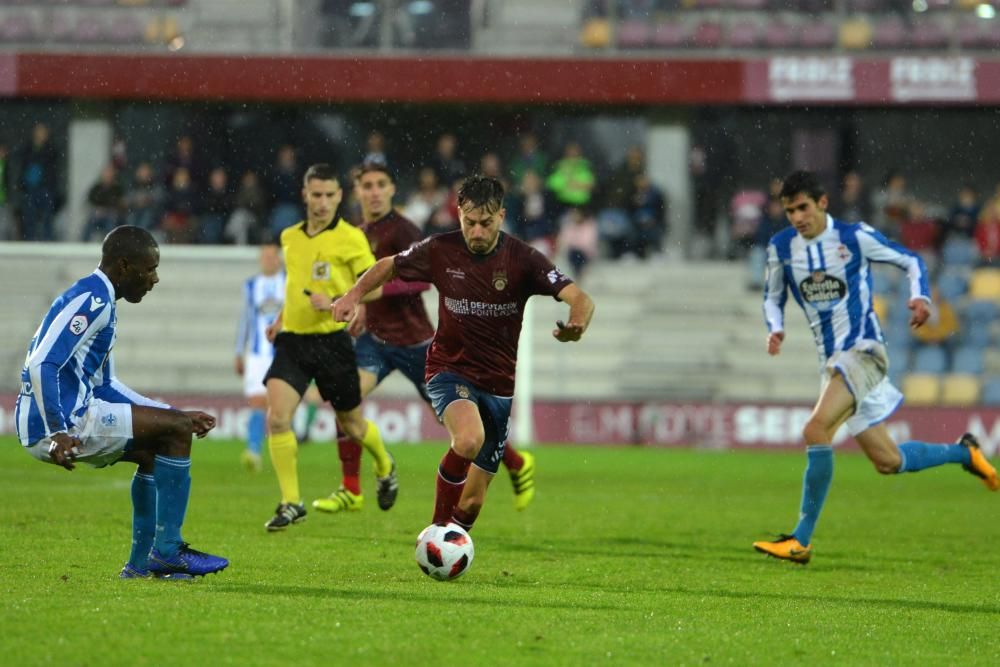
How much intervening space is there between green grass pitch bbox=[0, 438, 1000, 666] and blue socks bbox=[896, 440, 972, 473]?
1.80 ft

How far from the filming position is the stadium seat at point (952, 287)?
2180cm

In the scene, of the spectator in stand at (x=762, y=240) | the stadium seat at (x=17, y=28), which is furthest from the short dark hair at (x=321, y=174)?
the stadium seat at (x=17, y=28)

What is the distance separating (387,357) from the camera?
1159cm

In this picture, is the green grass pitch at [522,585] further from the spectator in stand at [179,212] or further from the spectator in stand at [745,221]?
the spectator in stand at [745,221]

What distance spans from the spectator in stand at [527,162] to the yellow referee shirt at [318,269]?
13055mm

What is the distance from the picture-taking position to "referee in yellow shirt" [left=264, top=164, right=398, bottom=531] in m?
10.2

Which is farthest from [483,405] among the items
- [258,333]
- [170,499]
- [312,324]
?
[258,333]

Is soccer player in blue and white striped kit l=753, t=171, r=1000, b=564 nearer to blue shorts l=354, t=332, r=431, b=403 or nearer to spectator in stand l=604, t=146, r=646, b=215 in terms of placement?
blue shorts l=354, t=332, r=431, b=403

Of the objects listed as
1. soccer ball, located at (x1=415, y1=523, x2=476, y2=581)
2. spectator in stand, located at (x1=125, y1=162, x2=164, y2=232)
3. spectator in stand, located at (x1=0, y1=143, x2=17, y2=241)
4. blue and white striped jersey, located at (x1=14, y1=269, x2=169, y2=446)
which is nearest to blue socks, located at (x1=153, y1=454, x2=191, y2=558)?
blue and white striped jersey, located at (x1=14, y1=269, x2=169, y2=446)

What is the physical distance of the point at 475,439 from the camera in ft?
26.1

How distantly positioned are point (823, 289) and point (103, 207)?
581 inches

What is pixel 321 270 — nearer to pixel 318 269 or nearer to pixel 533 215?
pixel 318 269

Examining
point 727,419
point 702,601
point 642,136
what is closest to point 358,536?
point 702,601

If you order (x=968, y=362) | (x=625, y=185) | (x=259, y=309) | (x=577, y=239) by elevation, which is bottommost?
Result: (x=968, y=362)
